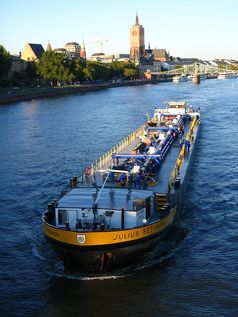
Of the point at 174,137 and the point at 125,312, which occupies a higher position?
the point at 174,137

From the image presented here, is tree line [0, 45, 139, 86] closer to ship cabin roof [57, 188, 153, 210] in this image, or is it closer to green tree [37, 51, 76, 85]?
green tree [37, 51, 76, 85]

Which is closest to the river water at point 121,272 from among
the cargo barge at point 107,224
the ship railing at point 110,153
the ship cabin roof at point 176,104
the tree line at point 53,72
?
the cargo barge at point 107,224

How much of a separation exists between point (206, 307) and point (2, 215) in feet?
38.1

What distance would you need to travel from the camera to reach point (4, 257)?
18000 mm

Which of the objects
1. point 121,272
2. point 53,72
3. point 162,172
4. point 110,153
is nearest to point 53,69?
point 53,72

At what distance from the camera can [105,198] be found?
1730cm

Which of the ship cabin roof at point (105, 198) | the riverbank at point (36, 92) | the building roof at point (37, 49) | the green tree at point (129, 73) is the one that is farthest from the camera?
the green tree at point (129, 73)

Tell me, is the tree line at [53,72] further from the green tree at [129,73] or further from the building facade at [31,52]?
the building facade at [31,52]

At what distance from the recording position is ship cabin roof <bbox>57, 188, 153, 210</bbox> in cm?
1650

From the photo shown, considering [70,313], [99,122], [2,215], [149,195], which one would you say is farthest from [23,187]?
[99,122]

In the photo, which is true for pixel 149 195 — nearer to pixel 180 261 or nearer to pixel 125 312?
pixel 180 261

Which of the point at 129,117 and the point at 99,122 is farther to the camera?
the point at 129,117

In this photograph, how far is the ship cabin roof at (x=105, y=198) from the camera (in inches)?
650

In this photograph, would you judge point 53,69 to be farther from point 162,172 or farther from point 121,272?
point 121,272
